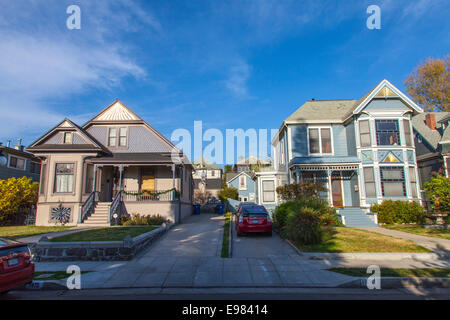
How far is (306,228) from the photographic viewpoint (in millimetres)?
9930

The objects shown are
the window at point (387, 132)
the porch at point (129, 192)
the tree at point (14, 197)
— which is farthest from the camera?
the window at point (387, 132)

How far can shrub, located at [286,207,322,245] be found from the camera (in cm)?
991

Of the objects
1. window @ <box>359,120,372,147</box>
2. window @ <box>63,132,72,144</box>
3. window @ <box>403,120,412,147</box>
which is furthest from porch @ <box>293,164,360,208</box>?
window @ <box>63,132,72,144</box>

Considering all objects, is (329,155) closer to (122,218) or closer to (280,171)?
(280,171)

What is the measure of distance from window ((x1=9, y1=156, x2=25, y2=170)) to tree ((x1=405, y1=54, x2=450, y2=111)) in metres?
44.9

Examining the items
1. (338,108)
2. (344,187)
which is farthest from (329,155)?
(338,108)

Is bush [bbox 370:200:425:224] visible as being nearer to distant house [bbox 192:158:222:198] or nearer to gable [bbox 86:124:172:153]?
gable [bbox 86:124:172:153]

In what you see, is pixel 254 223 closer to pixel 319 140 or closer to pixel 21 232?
pixel 319 140

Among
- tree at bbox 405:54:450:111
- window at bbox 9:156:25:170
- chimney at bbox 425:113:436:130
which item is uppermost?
tree at bbox 405:54:450:111

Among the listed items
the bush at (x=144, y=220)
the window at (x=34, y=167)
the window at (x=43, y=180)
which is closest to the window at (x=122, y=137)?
the window at (x=43, y=180)

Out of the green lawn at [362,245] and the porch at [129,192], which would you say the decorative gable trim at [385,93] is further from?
the porch at [129,192]

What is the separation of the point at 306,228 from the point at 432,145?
1735cm

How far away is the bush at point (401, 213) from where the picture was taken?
16047 mm

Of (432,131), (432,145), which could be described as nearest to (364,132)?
(432,145)
